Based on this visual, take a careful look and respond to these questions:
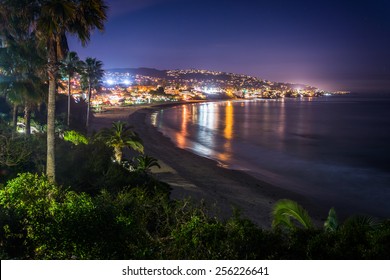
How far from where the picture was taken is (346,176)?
2980cm

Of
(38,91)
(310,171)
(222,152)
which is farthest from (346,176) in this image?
(38,91)

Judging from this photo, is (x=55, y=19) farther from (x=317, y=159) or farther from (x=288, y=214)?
(x=317, y=159)

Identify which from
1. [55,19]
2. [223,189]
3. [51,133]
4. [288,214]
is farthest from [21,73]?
[223,189]

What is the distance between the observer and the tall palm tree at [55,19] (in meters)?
10.6

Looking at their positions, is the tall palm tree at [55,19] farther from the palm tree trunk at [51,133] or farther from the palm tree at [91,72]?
the palm tree at [91,72]

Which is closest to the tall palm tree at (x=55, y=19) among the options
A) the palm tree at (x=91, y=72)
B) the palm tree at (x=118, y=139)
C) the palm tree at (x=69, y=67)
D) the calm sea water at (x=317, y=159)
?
the palm tree at (x=118, y=139)

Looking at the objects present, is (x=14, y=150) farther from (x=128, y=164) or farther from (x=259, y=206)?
(x=259, y=206)

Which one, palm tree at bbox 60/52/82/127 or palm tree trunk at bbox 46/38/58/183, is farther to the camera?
palm tree at bbox 60/52/82/127

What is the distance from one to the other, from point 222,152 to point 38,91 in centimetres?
2660

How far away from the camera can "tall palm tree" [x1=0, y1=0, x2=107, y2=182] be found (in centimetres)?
1064

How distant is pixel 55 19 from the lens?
10617 millimetres

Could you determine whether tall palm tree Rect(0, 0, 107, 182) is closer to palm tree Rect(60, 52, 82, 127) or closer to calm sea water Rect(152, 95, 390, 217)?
calm sea water Rect(152, 95, 390, 217)

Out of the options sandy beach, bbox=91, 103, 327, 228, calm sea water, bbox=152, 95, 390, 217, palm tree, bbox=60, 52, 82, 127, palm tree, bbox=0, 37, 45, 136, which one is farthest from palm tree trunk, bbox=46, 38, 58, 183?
palm tree, bbox=60, 52, 82, 127

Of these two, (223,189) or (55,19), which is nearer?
(55,19)
